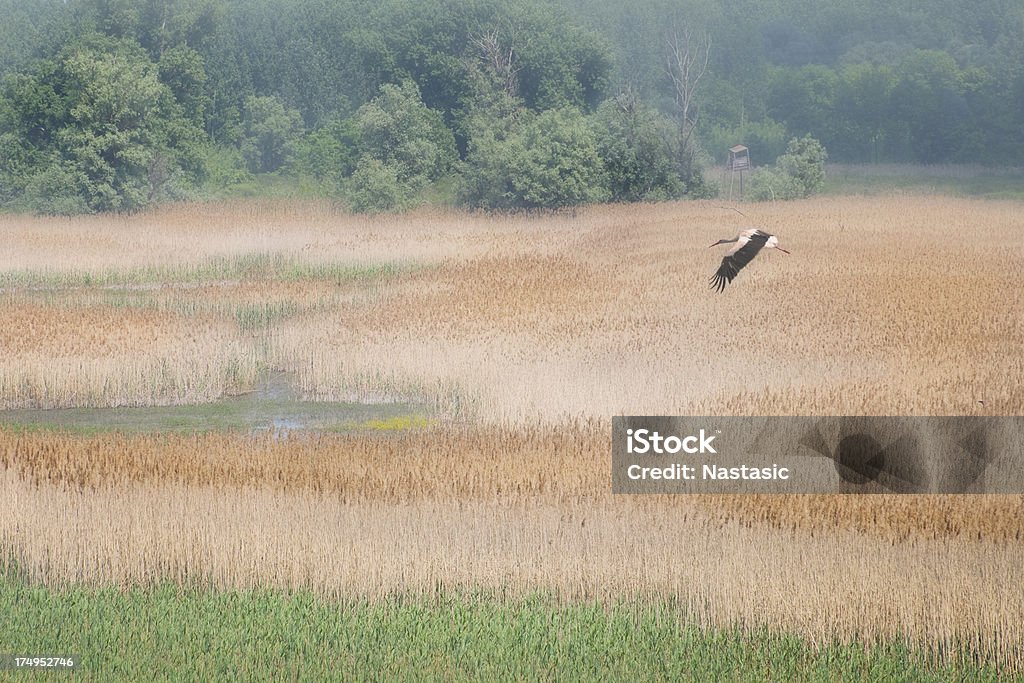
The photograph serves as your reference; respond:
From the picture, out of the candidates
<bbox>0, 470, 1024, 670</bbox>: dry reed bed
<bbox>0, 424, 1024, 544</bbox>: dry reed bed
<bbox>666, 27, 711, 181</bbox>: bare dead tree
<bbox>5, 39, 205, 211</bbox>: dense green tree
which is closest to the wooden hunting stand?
<bbox>666, 27, 711, 181</bbox>: bare dead tree

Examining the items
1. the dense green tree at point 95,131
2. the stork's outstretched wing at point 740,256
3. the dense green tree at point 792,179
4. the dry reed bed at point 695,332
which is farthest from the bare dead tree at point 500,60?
the stork's outstretched wing at point 740,256

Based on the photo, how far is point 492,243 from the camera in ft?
96.5

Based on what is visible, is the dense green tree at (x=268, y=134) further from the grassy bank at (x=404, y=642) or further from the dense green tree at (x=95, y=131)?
the grassy bank at (x=404, y=642)

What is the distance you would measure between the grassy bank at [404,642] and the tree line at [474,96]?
1227 inches

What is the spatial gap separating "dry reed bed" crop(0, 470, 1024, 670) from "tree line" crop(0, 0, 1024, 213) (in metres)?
29.8

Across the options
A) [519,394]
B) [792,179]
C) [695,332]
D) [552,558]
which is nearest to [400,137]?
[792,179]

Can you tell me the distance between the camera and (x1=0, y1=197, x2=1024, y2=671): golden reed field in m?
9.02

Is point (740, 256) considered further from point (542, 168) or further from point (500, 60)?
point (500, 60)

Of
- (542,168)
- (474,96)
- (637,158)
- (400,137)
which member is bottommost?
(542,168)

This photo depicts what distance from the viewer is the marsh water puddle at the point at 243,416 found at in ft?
46.3

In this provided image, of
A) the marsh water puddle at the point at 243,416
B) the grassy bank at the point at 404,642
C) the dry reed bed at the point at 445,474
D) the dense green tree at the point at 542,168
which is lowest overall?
the marsh water puddle at the point at 243,416

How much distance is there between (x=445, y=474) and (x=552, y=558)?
→ 220 cm

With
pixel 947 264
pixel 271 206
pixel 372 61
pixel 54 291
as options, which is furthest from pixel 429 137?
pixel 947 264

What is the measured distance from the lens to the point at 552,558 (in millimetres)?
9227
